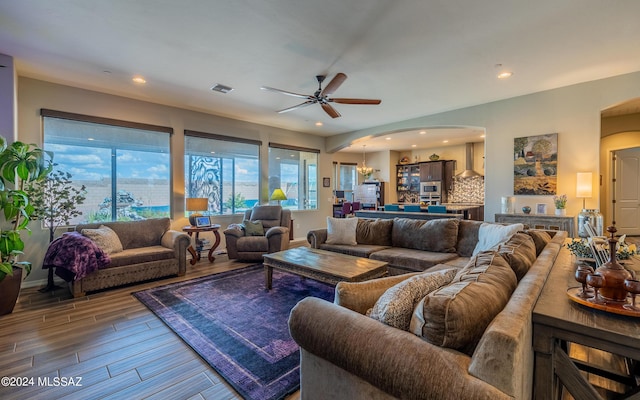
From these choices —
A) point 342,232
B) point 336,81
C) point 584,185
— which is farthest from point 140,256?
point 584,185

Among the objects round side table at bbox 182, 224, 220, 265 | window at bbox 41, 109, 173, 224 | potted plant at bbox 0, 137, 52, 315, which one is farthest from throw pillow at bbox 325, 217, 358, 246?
potted plant at bbox 0, 137, 52, 315

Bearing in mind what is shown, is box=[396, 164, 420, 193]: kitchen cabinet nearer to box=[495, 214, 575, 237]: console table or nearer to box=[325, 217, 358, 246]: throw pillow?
box=[495, 214, 575, 237]: console table

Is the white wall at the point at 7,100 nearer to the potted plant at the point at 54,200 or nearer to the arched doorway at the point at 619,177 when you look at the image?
the potted plant at the point at 54,200

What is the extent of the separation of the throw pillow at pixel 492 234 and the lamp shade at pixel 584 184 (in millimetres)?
1943

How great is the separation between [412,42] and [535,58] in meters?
1.67

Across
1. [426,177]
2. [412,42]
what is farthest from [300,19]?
[426,177]

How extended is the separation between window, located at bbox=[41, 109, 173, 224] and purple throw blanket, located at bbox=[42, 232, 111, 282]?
45.1 inches

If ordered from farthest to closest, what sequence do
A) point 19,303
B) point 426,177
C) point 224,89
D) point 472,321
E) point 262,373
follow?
point 426,177 < point 224,89 < point 19,303 < point 262,373 < point 472,321

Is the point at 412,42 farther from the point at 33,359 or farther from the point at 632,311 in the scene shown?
the point at 33,359

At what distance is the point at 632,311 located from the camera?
109 cm

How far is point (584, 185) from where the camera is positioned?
418 centimetres

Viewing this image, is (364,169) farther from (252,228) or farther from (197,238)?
(197,238)

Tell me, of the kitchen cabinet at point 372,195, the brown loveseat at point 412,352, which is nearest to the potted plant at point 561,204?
the brown loveseat at point 412,352

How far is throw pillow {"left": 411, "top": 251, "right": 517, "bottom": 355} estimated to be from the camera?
1009 mm
